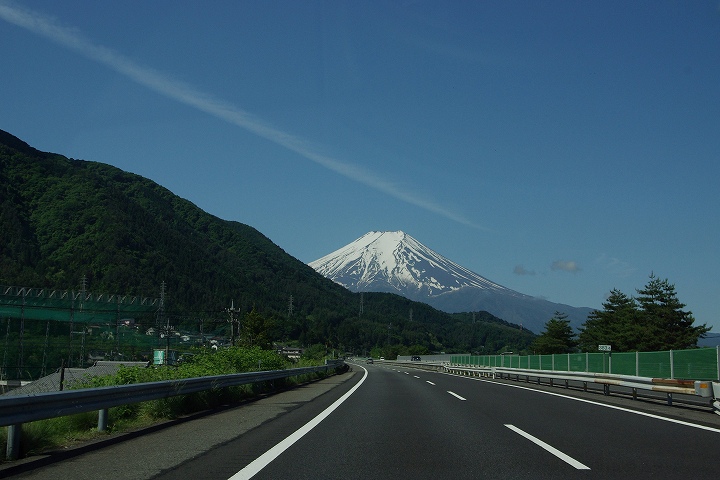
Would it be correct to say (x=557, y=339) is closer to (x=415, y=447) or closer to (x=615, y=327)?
(x=615, y=327)

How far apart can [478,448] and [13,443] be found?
5.57 m

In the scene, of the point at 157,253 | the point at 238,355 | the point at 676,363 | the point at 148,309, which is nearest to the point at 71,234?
the point at 157,253

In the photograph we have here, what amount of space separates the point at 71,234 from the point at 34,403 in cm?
15951

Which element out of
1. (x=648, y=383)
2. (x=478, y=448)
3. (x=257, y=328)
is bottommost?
(x=478, y=448)

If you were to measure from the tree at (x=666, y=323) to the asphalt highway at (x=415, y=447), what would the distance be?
2716 inches

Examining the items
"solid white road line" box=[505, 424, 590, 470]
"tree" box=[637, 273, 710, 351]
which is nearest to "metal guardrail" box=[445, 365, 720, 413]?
"solid white road line" box=[505, 424, 590, 470]

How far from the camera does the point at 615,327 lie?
93875mm

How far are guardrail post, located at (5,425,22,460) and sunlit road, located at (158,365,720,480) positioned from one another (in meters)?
2.09

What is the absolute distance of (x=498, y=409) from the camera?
1451 cm

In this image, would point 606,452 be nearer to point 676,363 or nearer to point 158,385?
point 158,385

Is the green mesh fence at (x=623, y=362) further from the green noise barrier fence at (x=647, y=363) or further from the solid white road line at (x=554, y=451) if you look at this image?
the solid white road line at (x=554, y=451)

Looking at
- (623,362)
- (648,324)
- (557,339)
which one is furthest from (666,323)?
(623,362)

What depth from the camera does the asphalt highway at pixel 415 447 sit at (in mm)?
6895

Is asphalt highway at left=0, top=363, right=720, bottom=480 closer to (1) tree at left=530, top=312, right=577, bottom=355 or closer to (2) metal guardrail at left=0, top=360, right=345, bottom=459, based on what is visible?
(2) metal guardrail at left=0, top=360, right=345, bottom=459
